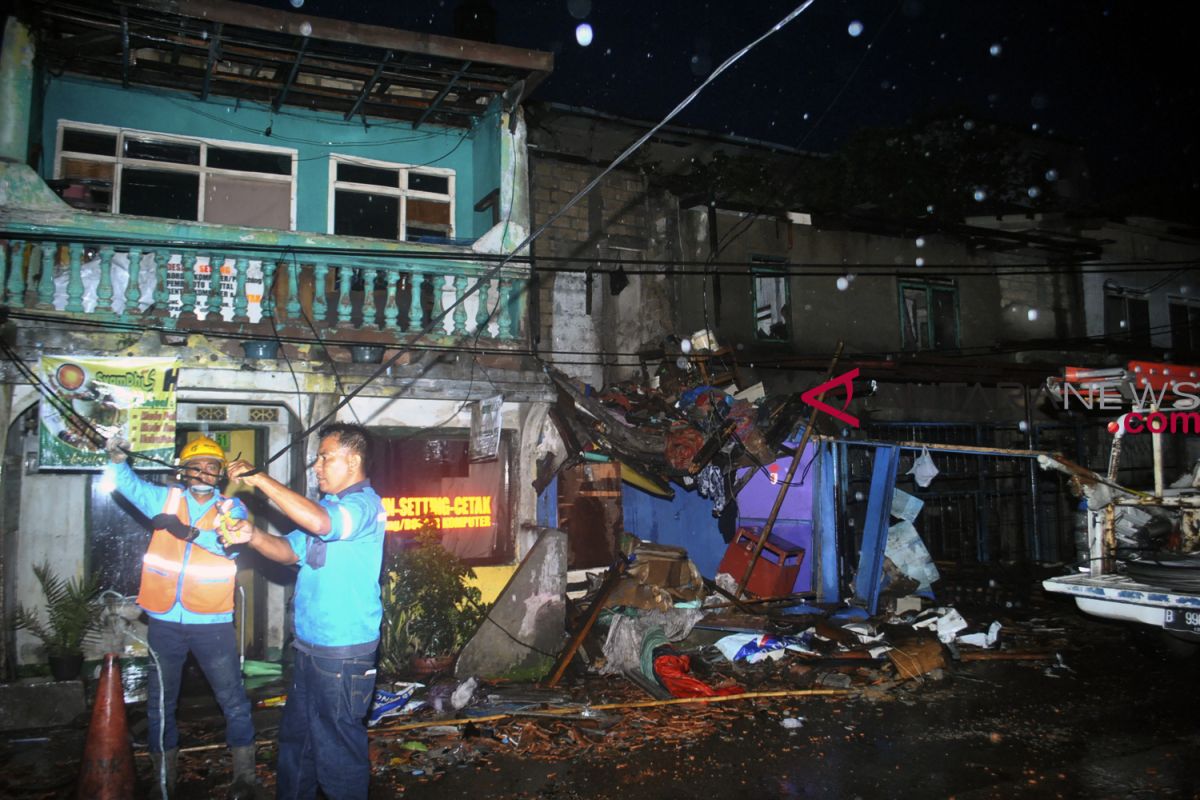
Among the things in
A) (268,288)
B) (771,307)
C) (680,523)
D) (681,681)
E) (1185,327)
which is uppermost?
(1185,327)

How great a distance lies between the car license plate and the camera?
700 cm

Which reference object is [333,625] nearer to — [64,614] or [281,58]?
[64,614]

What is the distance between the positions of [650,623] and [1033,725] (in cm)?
378

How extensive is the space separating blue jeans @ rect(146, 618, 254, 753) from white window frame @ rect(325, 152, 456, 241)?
649cm

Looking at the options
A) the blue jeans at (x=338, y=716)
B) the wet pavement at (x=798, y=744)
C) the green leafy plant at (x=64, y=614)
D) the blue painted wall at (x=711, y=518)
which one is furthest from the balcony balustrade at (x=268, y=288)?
the blue painted wall at (x=711, y=518)

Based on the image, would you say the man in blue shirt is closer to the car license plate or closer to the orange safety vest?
the orange safety vest

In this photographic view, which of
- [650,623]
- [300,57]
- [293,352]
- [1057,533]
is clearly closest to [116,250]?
[293,352]

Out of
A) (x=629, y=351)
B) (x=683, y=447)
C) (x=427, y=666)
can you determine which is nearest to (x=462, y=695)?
(x=427, y=666)

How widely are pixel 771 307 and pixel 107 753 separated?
45.1 ft

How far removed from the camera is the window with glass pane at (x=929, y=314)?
1736cm

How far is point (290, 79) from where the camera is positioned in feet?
29.7

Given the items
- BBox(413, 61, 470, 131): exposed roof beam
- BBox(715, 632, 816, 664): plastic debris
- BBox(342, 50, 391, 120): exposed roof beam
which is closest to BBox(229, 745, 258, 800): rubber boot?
BBox(715, 632, 816, 664): plastic debris

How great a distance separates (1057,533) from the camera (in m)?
14.9

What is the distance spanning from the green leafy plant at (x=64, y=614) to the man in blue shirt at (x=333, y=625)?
4.28m
